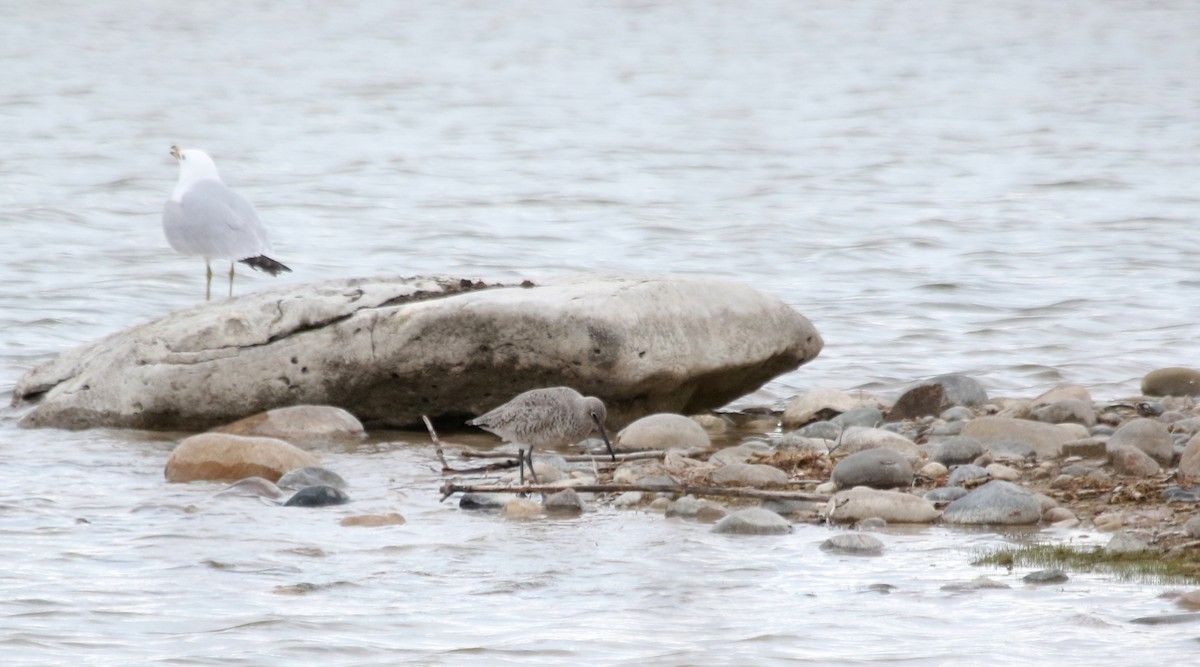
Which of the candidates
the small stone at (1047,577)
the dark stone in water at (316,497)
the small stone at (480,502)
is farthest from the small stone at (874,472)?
the dark stone in water at (316,497)

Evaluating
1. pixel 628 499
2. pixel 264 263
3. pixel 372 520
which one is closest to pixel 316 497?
pixel 372 520

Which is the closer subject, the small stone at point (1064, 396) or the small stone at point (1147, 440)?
the small stone at point (1147, 440)

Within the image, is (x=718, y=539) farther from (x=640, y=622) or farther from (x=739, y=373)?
(x=739, y=373)

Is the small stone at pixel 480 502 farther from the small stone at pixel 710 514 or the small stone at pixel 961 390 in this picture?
the small stone at pixel 961 390

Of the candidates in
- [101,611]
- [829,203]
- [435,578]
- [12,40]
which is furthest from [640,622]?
[12,40]

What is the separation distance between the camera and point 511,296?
904 cm

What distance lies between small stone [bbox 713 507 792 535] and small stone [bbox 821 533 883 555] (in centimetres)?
31

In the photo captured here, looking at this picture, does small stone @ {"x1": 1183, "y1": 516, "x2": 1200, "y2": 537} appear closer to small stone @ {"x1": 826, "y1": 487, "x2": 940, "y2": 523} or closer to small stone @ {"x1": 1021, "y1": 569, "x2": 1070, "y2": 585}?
small stone @ {"x1": 1021, "y1": 569, "x2": 1070, "y2": 585}

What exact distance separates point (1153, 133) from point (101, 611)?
22.6 meters

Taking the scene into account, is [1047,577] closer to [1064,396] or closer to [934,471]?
[934,471]

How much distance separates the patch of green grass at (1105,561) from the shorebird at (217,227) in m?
6.15

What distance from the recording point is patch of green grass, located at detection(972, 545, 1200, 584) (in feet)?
18.5

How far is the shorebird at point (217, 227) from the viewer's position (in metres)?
10.8

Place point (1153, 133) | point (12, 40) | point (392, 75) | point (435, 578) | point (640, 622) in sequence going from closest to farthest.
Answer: point (640, 622) → point (435, 578) → point (1153, 133) → point (392, 75) → point (12, 40)
